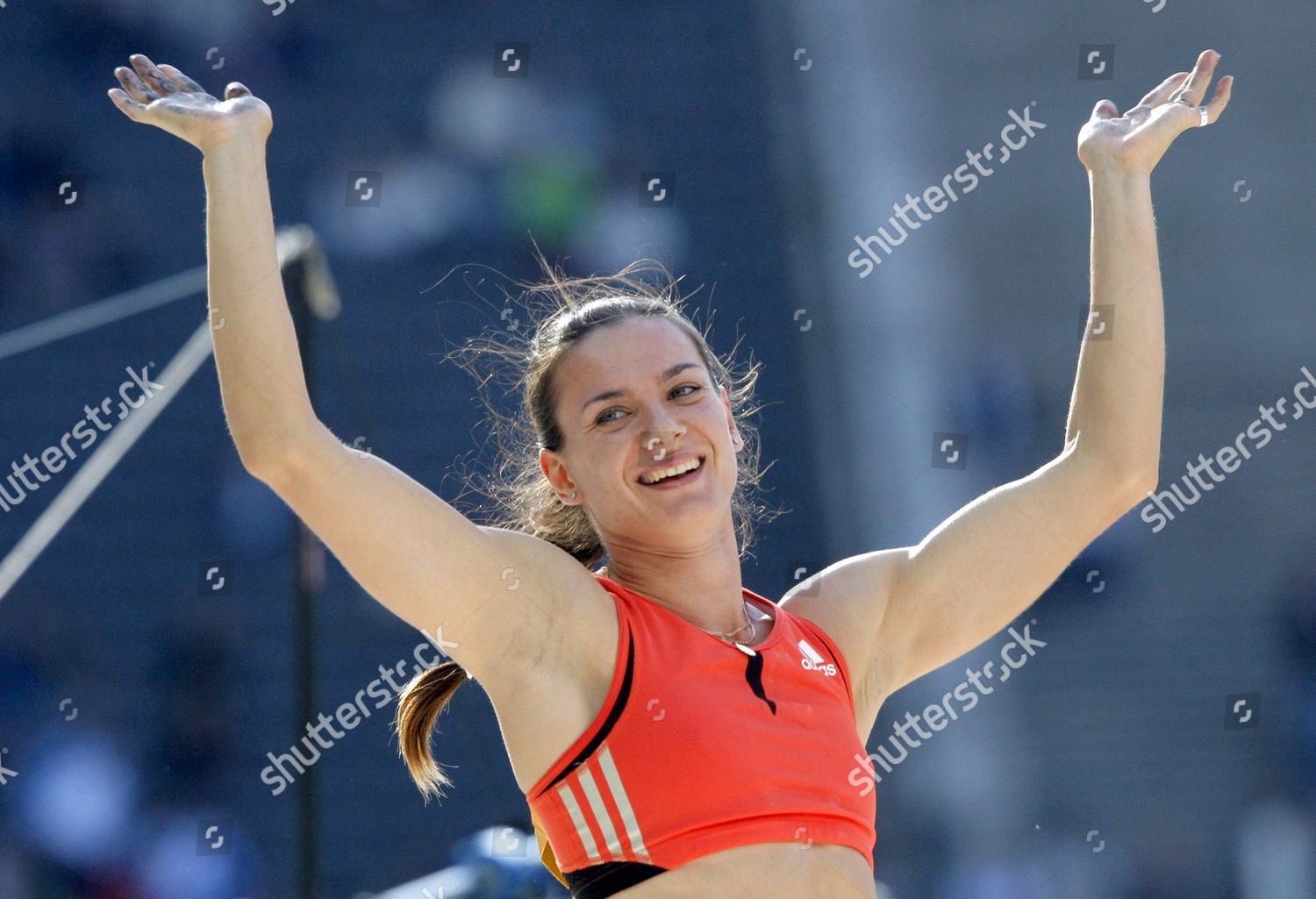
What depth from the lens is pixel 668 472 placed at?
1.67m

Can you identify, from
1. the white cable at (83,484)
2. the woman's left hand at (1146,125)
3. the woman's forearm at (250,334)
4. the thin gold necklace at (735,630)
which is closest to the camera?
the woman's forearm at (250,334)

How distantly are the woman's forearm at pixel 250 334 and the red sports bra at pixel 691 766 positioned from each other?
1.51ft

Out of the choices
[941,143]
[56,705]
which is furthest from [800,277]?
[56,705]

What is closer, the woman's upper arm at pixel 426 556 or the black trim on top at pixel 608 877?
the woman's upper arm at pixel 426 556

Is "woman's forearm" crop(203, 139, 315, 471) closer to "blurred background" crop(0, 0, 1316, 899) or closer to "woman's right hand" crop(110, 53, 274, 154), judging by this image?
"woman's right hand" crop(110, 53, 274, 154)

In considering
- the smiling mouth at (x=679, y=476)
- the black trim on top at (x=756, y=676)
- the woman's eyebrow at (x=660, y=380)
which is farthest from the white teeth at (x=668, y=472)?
the black trim on top at (x=756, y=676)

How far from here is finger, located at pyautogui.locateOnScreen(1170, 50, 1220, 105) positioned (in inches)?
74.9

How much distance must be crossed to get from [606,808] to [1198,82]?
49.2 inches

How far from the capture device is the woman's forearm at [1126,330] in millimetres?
1841

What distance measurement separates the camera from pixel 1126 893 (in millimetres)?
4848

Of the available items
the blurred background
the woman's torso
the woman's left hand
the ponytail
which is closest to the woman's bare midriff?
the woman's torso

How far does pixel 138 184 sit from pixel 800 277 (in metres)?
3.43

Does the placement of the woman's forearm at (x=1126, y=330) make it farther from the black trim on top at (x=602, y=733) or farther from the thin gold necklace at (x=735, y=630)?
the black trim on top at (x=602, y=733)

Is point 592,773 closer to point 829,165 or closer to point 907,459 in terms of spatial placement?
point 907,459
